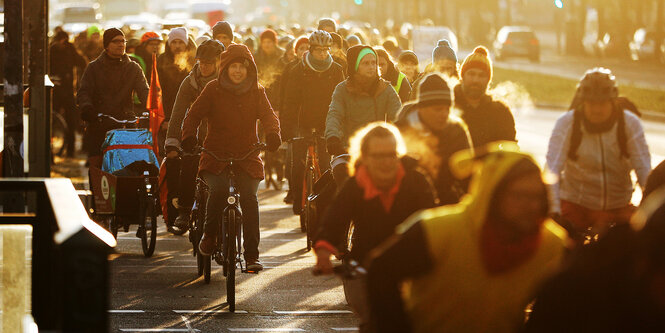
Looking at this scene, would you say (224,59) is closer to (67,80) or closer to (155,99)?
(155,99)

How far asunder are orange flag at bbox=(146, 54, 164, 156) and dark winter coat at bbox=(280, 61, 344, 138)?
1187mm

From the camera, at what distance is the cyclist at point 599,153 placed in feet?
27.1

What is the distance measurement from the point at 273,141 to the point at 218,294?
3.88ft

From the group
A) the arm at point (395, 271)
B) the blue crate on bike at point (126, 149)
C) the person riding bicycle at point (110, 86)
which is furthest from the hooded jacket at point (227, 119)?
the arm at point (395, 271)

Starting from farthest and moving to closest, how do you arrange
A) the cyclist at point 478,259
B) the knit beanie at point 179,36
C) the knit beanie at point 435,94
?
the knit beanie at point 179,36
the knit beanie at point 435,94
the cyclist at point 478,259

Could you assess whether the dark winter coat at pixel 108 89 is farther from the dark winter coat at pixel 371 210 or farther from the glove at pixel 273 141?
the dark winter coat at pixel 371 210

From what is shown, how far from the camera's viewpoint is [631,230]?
4.66m

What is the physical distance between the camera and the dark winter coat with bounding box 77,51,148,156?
12867 millimetres

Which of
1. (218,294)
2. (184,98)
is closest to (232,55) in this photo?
(184,98)

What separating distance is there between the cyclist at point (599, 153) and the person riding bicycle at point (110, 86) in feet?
18.1

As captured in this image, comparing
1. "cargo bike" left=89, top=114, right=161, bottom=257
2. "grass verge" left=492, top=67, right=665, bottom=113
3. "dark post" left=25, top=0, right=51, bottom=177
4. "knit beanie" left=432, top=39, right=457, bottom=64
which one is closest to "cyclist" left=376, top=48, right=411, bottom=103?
"knit beanie" left=432, top=39, right=457, bottom=64

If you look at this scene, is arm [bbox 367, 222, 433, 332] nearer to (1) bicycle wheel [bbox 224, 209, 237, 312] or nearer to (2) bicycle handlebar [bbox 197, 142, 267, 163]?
(1) bicycle wheel [bbox 224, 209, 237, 312]

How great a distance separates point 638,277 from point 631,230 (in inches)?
10.7

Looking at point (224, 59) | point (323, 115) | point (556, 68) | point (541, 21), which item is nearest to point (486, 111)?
point (224, 59)
